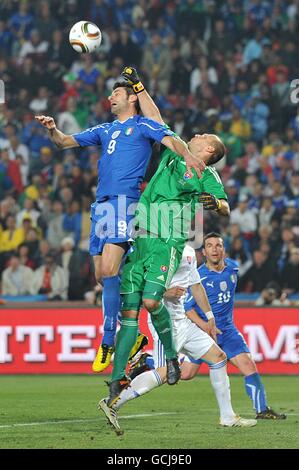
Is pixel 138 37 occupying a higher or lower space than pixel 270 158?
higher

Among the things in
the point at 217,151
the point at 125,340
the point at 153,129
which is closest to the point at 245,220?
the point at 217,151

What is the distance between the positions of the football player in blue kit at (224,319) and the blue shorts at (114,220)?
1.52m

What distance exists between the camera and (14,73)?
2342 centimetres

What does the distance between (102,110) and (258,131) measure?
291 cm

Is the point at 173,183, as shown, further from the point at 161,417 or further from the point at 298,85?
the point at 298,85

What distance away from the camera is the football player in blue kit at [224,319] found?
11195 mm

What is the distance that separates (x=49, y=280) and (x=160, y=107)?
16.4 feet

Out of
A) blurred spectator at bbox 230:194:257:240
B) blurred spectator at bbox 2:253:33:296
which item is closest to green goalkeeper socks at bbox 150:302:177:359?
blurred spectator at bbox 2:253:33:296

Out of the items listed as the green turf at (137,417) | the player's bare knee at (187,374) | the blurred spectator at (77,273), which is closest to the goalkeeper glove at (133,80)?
the green turf at (137,417)

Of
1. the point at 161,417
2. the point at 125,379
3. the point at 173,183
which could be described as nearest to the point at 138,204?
the point at 173,183

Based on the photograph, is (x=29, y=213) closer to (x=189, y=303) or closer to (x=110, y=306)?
(x=189, y=303)

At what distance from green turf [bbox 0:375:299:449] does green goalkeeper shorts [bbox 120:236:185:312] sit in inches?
43.9

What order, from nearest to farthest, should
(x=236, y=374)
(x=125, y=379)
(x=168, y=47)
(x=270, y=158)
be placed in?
1. (x=125, y=379)
2. (x=236, y=374)
3. (x=270, y=158)
4. (x=168, y=47)

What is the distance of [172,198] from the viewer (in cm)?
1004
